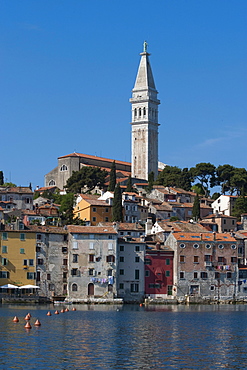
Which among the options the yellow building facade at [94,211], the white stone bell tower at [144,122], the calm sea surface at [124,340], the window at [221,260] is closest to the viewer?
the calm sea surface at [124,340]

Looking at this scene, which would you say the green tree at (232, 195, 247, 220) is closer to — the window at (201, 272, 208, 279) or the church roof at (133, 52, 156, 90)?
the window at (201, 272, 208, 279)

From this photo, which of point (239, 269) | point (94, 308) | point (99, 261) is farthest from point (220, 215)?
point (94, 308)

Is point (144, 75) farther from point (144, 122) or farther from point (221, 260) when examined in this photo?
point (221, 260)

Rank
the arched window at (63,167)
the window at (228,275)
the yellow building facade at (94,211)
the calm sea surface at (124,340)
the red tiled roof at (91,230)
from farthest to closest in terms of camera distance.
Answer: the arched window at (63,167), the yellow building facade at (94,211), the window at (228,275), the red tiled roof at (91,230), the calm sea surface at (124,340)

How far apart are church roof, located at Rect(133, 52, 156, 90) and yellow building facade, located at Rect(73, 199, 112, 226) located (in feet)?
171

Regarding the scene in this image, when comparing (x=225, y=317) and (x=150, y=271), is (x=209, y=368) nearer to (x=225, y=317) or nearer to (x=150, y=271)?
(x=225, y=317)

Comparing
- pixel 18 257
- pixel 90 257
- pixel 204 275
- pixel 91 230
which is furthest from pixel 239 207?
pixel 18 257

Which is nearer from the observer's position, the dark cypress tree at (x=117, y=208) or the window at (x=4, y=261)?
the window at (x=4, y=261)

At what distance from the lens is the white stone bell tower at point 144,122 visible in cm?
16075

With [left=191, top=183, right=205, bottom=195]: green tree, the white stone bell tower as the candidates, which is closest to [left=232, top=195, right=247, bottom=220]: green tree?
[left=191, top=183, right=205, bottom=195]: green tree

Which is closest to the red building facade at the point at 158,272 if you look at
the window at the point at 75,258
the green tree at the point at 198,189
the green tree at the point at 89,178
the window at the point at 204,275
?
the window at the point at 204,275

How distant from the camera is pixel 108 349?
150ft

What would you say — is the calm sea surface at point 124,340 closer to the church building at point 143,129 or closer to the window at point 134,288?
the window at point 134,288

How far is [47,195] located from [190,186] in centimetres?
2726
